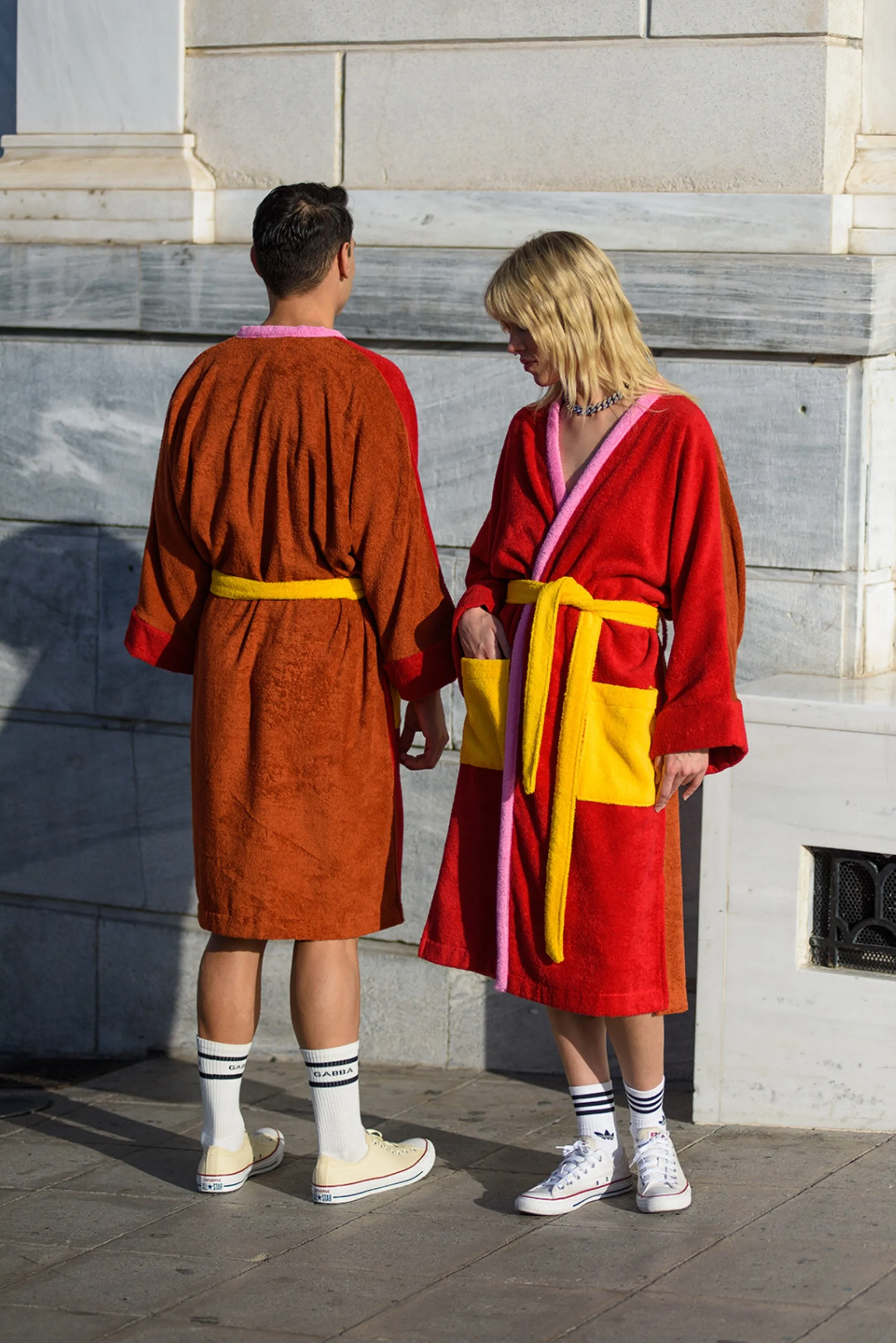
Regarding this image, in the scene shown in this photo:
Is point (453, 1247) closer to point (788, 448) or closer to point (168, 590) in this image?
point (168, 590)

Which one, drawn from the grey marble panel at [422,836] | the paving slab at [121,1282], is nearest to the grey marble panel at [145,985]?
the grey marble panel at [422,836]

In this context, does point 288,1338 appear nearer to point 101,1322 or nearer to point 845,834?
point 101,1322

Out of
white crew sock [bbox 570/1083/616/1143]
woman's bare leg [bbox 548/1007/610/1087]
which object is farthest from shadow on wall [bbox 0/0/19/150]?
white crew sock [bbox 570/1083/616/1143]

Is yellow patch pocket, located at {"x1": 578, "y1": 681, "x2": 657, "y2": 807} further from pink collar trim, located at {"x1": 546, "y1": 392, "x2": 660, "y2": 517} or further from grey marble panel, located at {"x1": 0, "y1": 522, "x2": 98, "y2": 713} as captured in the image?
grey marble panel, located at {"x1": 0, "y1": 522, "x2": 98, "y2": 713}

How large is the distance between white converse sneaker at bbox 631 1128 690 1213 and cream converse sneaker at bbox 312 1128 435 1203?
1.70 ft

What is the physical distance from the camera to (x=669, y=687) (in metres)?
3.78

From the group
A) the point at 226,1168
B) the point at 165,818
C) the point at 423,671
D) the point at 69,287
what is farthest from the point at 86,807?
the point at 423,671

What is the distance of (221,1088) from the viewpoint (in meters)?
4.16

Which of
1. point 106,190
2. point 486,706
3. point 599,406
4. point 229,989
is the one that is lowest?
point 229,989

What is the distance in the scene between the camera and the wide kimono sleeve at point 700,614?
12.2ft

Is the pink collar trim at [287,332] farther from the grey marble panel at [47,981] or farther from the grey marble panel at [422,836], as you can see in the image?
the grey marble panel at [47,981]

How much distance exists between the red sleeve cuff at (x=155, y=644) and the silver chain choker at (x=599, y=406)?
1045 millimetres

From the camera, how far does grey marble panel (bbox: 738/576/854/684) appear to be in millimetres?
4695

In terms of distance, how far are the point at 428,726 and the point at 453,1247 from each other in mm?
1072
